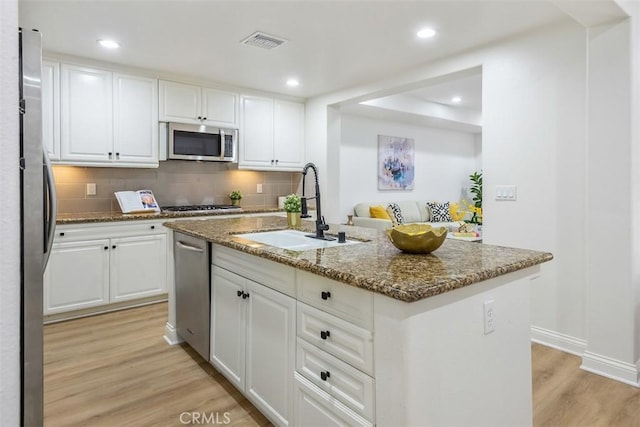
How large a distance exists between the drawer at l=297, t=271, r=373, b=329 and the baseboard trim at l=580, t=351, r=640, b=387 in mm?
2079

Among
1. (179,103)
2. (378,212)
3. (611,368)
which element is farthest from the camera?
(378,212)

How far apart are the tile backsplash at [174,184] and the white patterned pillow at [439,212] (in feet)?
8.42

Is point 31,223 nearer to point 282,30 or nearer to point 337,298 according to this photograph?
point 337,298

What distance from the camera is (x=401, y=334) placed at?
3.81 ft

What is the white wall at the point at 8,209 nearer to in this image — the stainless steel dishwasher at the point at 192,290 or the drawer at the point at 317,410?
the drawer at the point at 317,410

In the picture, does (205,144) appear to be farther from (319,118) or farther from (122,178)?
(319,118)

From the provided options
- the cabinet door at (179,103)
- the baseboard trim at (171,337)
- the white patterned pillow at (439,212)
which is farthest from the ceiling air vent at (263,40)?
the white patterned pillow at (439,212)

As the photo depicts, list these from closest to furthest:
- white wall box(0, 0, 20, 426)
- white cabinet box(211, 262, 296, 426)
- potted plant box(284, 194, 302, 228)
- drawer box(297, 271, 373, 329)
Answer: white wall box(0, 0, 20, 426), drawer box(297, 271, 373, 329), white cabinet box(211, 262, 296, 426), potted plant box(284, 194, 302, 228)

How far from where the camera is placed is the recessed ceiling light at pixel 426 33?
9.78 feet

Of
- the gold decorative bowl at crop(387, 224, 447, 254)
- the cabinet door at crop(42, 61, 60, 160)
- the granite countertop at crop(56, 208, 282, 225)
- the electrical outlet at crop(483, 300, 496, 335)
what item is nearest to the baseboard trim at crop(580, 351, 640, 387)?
the electrical outlet at crop(483, 300, 496, 335)

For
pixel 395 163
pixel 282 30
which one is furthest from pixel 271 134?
pixel 395 163

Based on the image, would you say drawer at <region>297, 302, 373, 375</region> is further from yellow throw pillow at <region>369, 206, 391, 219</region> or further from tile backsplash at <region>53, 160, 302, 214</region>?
yellow throw pillow at <region>369, 206, 391, 219</region>

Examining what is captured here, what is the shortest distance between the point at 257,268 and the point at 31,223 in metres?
1.05

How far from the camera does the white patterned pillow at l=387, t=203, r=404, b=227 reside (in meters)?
5.98
